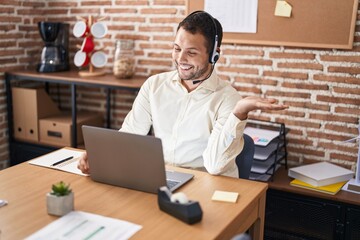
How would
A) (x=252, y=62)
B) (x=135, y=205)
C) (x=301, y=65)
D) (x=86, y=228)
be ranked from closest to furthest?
(x=86, y=228) < (x=135, y=205) < (x=301, y=65) < (x=252, y=62)

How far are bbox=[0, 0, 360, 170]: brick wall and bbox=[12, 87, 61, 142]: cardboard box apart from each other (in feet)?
0.40

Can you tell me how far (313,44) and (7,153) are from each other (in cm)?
A: 243

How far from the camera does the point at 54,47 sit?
356 cm

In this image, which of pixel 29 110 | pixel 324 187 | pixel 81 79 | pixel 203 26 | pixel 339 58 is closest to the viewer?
pixel 203 26

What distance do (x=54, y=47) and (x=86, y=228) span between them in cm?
243

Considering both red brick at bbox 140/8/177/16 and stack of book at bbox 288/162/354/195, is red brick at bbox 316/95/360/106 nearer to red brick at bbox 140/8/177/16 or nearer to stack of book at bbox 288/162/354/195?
Answer: stack of book at bbox 288/162/354/195

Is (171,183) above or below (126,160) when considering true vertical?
below

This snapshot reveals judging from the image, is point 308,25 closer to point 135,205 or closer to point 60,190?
point 135,205

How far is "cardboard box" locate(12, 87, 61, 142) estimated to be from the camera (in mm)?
3488

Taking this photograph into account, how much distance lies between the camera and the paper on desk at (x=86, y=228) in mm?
1342

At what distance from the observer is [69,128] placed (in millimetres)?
3346

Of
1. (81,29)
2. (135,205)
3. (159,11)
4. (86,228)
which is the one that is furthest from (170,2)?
(86,228)

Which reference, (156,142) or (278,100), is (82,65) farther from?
(156,142)

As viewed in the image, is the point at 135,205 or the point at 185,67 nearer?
the point at 135,205
